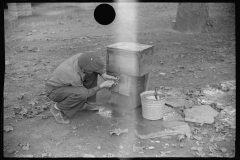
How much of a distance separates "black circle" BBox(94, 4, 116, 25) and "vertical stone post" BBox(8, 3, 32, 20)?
10.7 metres

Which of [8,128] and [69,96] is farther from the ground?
[69,96]

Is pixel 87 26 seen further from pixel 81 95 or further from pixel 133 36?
pixel 81 95

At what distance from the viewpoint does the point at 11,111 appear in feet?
17.1

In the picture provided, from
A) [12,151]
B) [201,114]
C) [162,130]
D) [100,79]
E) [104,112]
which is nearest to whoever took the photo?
[12,151]

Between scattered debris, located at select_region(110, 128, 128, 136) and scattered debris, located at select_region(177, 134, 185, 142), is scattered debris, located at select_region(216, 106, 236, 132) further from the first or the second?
scattered debris, located at select_region(110, 128, 128, 136)

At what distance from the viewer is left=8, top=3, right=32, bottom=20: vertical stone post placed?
12844 mm

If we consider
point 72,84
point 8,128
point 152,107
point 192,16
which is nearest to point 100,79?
point 72,84

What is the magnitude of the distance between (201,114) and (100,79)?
104 inches

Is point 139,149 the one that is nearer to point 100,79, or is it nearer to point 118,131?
point 118,131

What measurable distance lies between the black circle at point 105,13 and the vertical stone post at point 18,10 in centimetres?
1068

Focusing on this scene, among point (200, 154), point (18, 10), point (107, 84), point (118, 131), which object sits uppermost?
point (18, 10)

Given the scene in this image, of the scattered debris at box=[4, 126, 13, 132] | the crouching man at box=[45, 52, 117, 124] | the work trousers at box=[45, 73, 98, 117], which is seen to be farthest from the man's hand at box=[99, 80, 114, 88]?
the scattered debris at box=[4, 126, 13, 132]

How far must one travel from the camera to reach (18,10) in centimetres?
1306

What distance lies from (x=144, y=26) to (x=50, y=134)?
8.07 metres
